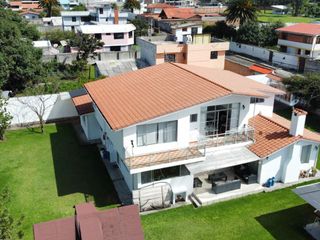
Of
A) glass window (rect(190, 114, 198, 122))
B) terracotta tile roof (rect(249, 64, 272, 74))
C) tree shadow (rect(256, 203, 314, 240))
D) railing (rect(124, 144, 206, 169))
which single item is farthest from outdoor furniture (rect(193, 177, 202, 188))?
terracotta tile roof (rect(249, 64, 272, 74))

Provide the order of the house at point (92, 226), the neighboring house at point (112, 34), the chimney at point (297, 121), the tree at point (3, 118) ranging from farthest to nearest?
the neighboring house at point (112, 34) < the tree at point (3, 118) < the chimney at point (297, 121) < the house at point (92, 226)

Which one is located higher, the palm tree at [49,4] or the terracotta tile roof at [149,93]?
the palm tree at [49,4]

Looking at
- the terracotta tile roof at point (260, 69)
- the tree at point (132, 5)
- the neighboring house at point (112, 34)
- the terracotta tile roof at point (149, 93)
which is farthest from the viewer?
the tree at point (132, 5)

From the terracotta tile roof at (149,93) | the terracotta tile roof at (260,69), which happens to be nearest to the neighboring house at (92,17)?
the terracotta tile roof at (260,69)

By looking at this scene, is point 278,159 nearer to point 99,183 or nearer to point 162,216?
point 162,216

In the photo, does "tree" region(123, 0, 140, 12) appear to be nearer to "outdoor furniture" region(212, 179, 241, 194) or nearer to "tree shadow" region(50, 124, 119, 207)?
"tree shadow" region(50, 124, 119, 207)

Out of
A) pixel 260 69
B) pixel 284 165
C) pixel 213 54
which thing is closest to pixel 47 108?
pixel 284 165

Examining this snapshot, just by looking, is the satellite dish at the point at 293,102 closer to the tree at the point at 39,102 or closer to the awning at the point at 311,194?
the awning at the point at 311,194
